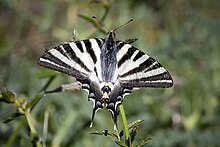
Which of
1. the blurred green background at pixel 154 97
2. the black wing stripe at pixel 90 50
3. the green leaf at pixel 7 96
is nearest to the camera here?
the green leaf at pixel 7 96

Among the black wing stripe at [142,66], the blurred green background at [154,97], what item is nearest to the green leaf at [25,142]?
the black wing stripe at [142,66]

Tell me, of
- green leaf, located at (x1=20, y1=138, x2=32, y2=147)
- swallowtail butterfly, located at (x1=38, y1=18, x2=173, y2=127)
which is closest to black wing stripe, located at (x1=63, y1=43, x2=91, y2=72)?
swallowtail butterfly, located at (x1=38, y1=18, x2=173, y2=127)

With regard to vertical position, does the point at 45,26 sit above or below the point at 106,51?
above

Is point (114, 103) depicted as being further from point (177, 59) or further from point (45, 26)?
point (45, 26)

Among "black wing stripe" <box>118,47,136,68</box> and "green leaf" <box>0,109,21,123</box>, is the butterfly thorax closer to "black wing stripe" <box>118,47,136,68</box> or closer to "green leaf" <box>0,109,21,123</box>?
"black wing stripe" <box>118,47,136,68</box>

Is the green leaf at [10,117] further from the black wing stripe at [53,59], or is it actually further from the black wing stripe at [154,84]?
the black wing stripe at [154,84]

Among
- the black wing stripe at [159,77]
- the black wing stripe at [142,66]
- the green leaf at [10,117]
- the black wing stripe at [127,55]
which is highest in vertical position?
the black wing stripe at [127,55]

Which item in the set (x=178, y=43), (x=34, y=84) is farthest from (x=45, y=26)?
(x=178, y=43)

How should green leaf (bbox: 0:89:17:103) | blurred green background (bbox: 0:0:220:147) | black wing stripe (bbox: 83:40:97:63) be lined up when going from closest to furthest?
green leaf (bbox: 0:89:17:103), black wing stripe (bbox: 83:40:97:63), blurred green background (bbox: 0:0:220:147)
